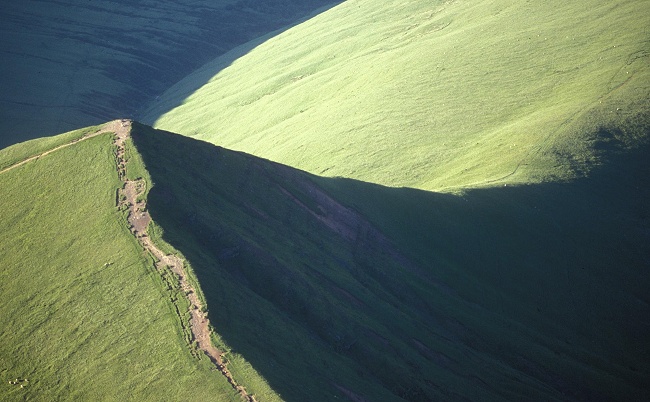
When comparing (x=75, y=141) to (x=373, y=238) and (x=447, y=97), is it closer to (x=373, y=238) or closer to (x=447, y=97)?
(x=373, y=238)

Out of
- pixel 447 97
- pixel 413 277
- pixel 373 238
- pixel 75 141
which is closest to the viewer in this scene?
pixel 75 141

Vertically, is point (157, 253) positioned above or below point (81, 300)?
→ above

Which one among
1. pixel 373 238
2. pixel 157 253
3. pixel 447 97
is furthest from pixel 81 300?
pixel 447 97

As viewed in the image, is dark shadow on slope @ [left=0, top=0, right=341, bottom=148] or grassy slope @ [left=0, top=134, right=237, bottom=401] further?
dark shadow on slope @ [left=0, top=0, right=341, bottom=148]

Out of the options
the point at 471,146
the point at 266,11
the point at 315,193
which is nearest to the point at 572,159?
the point at 471,146

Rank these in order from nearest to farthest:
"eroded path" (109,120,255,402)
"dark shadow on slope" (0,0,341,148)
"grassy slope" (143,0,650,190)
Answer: "eroded path" (109,120,255,402) < "grassy slope" (143,0,650,190) < "dark shadow on slope" (0,0,341,148)

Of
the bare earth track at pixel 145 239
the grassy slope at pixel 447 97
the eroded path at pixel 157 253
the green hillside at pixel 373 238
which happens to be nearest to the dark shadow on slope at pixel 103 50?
the grassy slope at pixel 447 97

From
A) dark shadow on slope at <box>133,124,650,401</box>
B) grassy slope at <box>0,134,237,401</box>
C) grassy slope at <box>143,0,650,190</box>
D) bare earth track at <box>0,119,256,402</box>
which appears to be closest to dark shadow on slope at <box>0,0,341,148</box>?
grassy slope at <box>143,0,650,190</box>

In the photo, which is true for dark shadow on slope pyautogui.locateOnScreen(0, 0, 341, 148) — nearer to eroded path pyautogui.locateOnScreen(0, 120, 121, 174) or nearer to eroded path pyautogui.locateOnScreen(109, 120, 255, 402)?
eroded path pyautogui.locateOnScreen(0, 120, 121, 174)
